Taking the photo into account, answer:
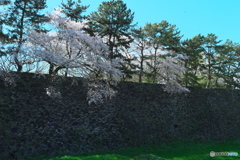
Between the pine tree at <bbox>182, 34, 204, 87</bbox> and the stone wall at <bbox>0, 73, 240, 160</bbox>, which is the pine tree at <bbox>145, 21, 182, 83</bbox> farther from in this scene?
the stone wall at <bbox>0, 73, 240, 160</bbox>

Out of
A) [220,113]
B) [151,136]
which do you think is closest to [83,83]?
[151,136]

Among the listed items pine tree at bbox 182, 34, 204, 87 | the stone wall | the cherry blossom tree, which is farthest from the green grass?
pine tree at bbox 182, 34, 204, 87

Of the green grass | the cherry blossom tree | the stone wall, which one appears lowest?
the green grass

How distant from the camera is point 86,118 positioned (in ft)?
28.5

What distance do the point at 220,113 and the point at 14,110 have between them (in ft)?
41.3

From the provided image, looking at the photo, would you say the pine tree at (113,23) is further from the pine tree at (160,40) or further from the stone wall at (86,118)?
the stone wall at (86,118)

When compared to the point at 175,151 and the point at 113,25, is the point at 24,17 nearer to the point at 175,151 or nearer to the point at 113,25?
the point at 113,25

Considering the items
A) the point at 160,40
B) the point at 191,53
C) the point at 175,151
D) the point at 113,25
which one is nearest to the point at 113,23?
the point at 113,25

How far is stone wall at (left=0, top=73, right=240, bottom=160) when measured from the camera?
23.6 ft

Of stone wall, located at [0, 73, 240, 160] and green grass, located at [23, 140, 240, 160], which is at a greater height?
stone wall, located at [0, 73, 240, 160]

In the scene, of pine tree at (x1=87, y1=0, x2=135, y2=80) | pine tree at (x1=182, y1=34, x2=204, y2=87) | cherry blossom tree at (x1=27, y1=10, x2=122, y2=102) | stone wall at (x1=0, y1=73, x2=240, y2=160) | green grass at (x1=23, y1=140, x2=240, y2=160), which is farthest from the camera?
pine tree at (x1=182, y1=34, x2=204, y2=87)

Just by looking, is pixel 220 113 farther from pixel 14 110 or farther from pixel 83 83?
pixel 14 110

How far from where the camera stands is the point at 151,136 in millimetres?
10289

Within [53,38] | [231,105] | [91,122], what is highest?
[53,38]
